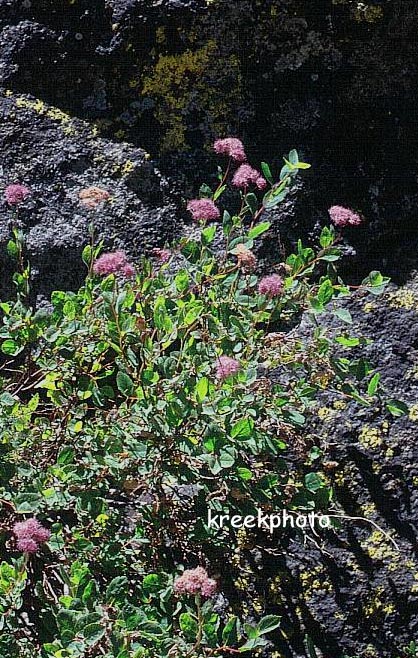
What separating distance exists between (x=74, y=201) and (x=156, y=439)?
68 cm

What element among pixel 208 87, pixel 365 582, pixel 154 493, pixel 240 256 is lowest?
pixel 365 582

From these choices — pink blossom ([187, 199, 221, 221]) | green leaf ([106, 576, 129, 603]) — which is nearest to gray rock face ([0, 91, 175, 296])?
pink blossom ([187, 199, 221, 221])

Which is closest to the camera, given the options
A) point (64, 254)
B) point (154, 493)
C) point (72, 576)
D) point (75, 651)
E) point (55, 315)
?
point (75, 651)

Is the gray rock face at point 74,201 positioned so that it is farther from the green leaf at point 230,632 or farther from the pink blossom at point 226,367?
the green leaf at point 230,632

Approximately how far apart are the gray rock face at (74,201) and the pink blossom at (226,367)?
1.82 feet

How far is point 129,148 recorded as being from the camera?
76.3 inches

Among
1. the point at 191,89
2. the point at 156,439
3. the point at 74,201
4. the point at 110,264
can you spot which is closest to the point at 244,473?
the point at 156,439

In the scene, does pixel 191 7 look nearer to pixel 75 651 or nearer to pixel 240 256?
pixel 240 256

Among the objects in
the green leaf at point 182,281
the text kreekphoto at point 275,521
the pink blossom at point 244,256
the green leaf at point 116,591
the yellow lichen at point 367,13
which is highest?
the yellow lichen at point 367,13

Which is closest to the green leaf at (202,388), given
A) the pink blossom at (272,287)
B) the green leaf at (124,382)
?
the green leaf at (124,382)

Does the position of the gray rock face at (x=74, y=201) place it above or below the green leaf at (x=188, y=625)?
above

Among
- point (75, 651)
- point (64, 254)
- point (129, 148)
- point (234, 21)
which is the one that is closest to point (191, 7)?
point (234, 21)

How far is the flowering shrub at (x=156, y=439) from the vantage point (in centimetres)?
139

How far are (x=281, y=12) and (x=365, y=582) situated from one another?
1.26 metres
